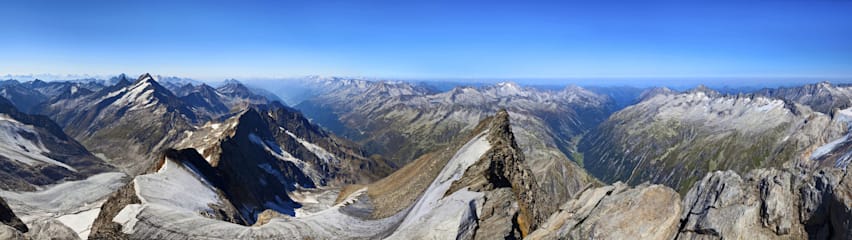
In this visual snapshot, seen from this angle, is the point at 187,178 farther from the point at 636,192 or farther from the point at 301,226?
the point at 636,192

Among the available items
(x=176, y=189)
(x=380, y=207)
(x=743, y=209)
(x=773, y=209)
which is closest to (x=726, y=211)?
(x=743, y=209)

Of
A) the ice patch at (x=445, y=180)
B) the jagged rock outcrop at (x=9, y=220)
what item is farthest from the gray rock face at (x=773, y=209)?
the jagged rock outcrop at (x=9, y=220)

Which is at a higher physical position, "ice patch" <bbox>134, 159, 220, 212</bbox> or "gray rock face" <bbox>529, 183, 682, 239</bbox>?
"gray rock face" <bbox>529, 183, 682, 239</bbox>

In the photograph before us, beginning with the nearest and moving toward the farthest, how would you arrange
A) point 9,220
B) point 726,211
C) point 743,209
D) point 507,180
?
point 743,209 → point 726,211 → point 9,220 → point 507,180

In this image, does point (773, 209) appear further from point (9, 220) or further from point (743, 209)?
point (9, 220)

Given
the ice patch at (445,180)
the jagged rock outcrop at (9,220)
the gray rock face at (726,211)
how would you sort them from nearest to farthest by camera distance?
the gray rock face at (726,211) → the jagged rock outcrop at (9,220) → the ice patch at (445,180)

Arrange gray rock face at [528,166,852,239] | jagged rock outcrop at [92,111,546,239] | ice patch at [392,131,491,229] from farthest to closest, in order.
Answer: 1. ice patch at [392,131,491,229]
2. jagged rock outcrop at [92,111,546,239]
3. gray rock face at [528,166,852,239]

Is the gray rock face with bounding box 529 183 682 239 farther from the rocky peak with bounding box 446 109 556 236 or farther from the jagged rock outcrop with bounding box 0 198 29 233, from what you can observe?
the jagged rock outcrop with bounding box 0 198 29 233

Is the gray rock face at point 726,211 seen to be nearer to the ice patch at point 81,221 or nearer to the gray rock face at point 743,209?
the gray rock face at point 743,209

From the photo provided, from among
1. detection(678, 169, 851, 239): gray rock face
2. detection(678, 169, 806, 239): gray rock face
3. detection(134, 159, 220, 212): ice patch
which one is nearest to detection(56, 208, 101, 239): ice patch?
detection(134, 159, 220, 212): ice patch

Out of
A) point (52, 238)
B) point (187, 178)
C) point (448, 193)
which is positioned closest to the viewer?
point (52, 238)

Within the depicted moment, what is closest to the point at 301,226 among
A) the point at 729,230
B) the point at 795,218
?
the point at 729,230
